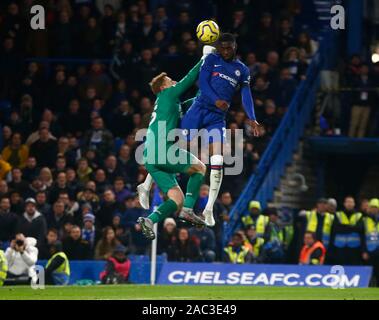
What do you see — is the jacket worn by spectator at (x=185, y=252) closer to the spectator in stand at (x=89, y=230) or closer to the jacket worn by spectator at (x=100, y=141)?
the spectator in stand at (x=89, y=230)

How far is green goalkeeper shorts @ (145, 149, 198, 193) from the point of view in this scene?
72.0ft

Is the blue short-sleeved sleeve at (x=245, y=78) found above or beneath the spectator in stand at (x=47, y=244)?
above

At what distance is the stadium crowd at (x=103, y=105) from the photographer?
2891 cm

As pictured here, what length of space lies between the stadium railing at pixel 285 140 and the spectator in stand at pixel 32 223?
4.01 metres

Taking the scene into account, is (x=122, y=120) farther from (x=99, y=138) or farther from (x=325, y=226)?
(x=325, y=226)

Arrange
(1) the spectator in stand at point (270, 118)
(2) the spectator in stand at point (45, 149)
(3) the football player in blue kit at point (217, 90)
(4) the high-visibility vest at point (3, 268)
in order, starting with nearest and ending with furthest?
(3) the football player in blue kit at point (217, 90), (4) the high-visibility vest at point (3, 268), (1) the spectator in stand at point (270, 118), (2) the spectator in stand at point (45, 149)

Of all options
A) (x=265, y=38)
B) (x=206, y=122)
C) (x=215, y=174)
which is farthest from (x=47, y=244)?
(x=265, y=38)

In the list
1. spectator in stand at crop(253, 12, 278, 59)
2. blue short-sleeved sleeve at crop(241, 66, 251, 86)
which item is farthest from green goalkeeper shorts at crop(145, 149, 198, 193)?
spectator in stand at crop(253, 12, 278, 59)

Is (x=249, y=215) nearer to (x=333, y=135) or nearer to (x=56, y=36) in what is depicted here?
(x=333, y=135)

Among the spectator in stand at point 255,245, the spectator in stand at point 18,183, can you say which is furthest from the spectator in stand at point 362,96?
the spectator in stand at point 18,183

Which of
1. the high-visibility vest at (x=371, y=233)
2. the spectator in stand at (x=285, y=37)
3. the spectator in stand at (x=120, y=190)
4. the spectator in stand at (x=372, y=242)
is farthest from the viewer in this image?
the spectator in stand at (x=285, y=37)

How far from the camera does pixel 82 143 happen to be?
104ft

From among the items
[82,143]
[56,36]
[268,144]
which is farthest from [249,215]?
[56,36]

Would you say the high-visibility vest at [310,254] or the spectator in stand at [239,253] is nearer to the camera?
the high-visibility vest at [310,254]
